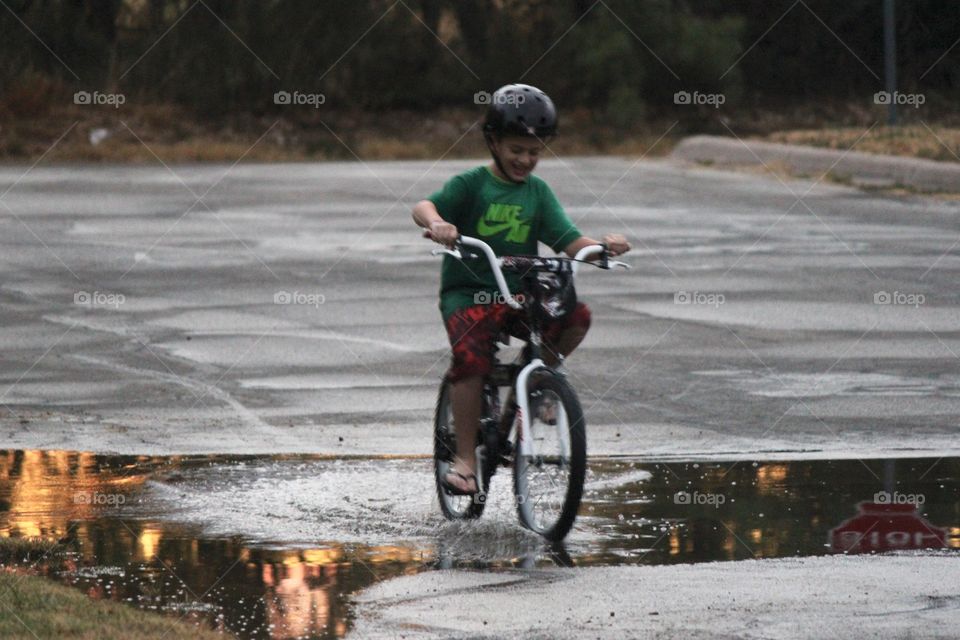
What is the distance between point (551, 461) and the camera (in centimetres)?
695

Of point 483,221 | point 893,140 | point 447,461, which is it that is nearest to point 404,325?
point 447,461

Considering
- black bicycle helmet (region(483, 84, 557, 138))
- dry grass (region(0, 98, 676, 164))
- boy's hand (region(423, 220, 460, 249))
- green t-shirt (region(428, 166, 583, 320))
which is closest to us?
boy's hand (region(423, 220, 460, 249))

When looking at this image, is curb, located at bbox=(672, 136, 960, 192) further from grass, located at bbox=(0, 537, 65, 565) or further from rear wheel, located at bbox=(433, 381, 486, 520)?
grass, located at bbox=(0, 537, 65, 565)

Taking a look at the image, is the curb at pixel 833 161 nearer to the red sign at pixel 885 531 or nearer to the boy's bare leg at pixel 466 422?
the red sign at pixel 885 531

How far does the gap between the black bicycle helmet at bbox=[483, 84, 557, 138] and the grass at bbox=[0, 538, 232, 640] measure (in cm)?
234

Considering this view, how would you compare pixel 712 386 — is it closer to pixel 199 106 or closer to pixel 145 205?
pixel 145 205

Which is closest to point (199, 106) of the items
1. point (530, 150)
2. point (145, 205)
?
point (145, 205)

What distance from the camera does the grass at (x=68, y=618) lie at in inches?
213

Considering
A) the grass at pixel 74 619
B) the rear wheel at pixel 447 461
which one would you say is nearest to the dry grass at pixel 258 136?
the rear wheel at pixel 447 461

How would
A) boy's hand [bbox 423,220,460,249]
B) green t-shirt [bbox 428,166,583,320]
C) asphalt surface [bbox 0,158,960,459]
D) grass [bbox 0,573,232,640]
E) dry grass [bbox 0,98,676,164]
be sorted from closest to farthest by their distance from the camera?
grass [bbox 0,573,232,640]
boy's hand [bbox 423,220,460,249]
green t-shirt [bbox 428,166,583,320]
asphalt surface [bbox 0,158,960,459]
dry grass [bbox 0,98,676,164]

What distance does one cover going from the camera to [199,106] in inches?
1293

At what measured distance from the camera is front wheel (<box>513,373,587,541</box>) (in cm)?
680

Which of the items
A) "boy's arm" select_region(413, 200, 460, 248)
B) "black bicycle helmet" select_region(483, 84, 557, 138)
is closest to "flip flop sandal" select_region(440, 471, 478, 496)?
"boy's arm" select_region(413, 200, 460, 248)

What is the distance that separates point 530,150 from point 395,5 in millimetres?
27350
